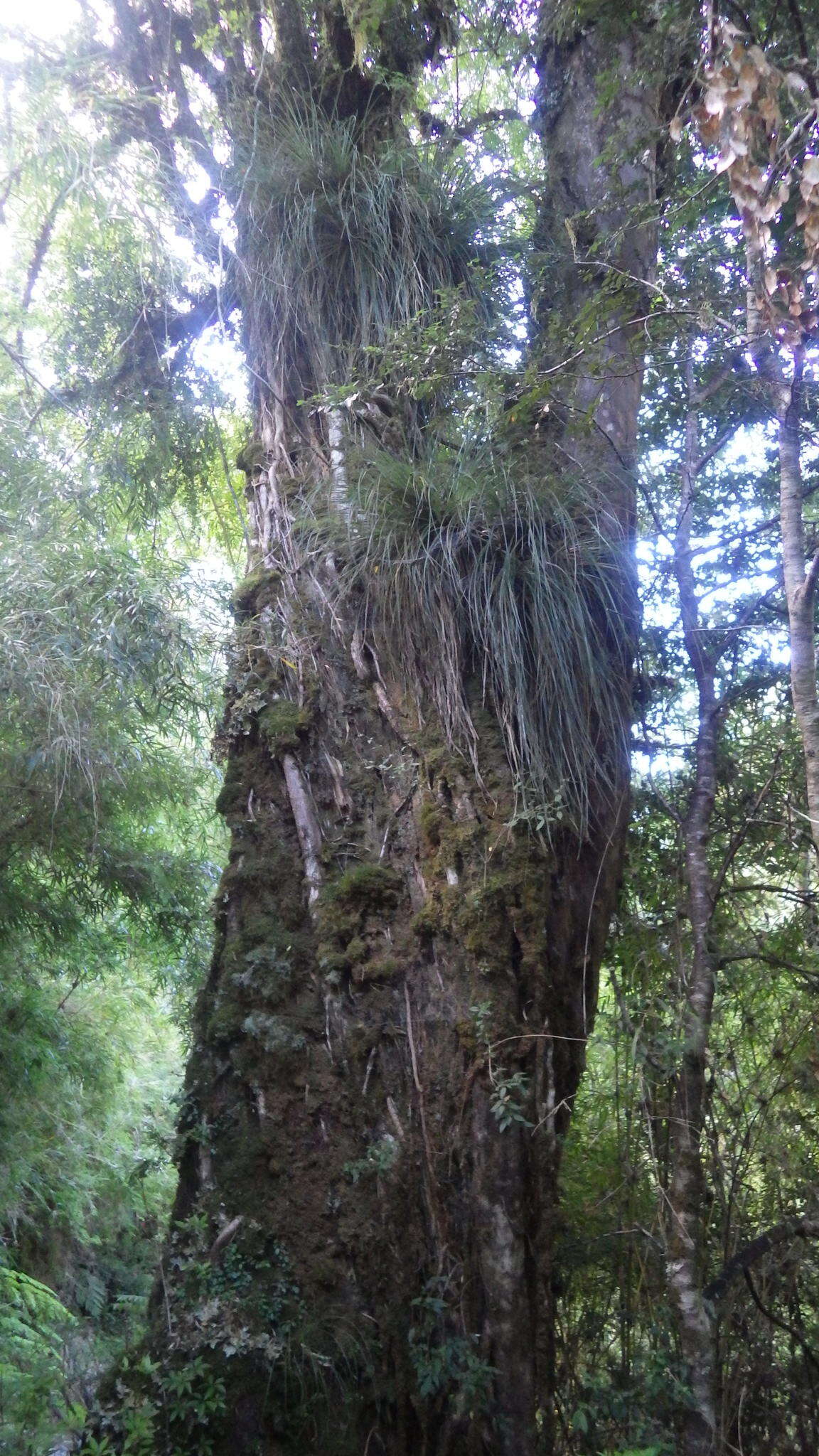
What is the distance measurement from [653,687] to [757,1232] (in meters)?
1.70

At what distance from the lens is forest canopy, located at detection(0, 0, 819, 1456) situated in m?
2.56

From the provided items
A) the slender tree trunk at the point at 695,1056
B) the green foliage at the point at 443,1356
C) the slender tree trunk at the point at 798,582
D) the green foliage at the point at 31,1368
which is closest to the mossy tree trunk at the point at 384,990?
the green foliage at the point at 443,1356

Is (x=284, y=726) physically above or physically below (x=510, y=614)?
below

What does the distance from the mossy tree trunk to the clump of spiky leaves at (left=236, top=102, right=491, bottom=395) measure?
0.14 feet

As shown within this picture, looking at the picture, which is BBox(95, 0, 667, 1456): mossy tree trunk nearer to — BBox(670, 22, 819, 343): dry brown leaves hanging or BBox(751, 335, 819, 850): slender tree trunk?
BBox(751, 335, 819, 850): slender tree trunk

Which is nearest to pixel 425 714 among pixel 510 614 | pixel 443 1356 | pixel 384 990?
pixel 510 614

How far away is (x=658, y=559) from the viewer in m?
3.79

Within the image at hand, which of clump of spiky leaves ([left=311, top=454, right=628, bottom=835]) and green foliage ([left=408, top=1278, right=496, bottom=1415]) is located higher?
clump of spiky leaves ([left=311, top=454, right=628, bottom=835])

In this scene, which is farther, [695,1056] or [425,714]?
[425,714]

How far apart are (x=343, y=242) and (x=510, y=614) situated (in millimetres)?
1960

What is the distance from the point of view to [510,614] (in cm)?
317

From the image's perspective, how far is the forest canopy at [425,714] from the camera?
2562 mm

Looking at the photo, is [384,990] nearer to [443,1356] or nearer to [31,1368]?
[443,1356]

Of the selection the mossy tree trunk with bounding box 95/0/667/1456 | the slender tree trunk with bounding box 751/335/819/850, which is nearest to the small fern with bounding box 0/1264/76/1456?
the mossy tree trunk with bounding box 95/0/667/1456
